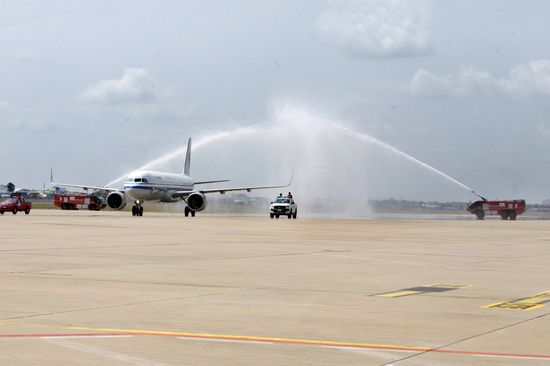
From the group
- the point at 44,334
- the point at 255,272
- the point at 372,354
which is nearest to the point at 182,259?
the point at 255,272

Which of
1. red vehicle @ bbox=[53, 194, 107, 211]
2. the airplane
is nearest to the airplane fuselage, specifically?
the airplane

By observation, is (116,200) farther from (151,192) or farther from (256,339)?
(256,339)

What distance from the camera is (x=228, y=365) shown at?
10766 mm

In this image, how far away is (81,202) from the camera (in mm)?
123625

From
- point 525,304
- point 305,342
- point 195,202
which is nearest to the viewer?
point 305,342

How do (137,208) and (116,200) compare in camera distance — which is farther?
(116,200)

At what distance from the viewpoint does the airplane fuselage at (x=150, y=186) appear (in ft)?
284

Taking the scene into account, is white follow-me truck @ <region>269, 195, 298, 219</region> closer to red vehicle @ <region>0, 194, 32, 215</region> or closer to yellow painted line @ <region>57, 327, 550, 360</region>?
red vehicle @ <region>0, 194, 32, 215</region>

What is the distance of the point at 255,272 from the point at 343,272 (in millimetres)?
2434

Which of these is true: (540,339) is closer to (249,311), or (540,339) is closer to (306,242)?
(249,311)

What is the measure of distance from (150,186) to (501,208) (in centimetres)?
4496

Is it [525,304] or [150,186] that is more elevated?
[150,186]

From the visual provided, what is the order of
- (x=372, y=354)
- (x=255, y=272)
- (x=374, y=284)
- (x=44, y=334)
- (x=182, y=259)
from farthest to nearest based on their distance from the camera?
(x=182, y=259)
(x=255, y=272)
(x=374, y=284)
(x=44, y=334)
(x=372, y=354)

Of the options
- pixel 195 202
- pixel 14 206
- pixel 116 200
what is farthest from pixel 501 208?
pixel 14 206
